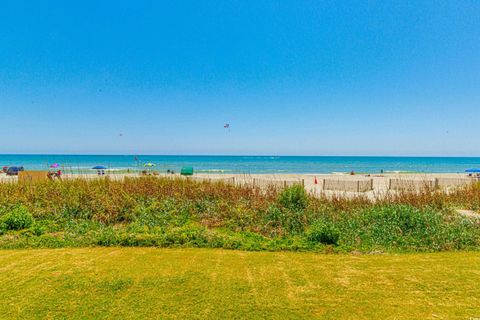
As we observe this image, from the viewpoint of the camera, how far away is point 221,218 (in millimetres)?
8320

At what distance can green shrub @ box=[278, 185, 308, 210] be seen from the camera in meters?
9.06

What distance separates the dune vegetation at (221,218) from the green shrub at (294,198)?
1.2 inches

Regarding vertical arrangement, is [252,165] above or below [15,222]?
below

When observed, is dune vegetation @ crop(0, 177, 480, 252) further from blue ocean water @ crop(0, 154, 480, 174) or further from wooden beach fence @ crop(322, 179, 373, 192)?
blue ocean water @ crop(0, 154, 480, 174)

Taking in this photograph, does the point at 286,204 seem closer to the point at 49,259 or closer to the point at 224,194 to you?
the point at 224,194

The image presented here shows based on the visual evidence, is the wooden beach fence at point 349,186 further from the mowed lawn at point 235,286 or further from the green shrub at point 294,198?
the mowed lawn at point 235,286

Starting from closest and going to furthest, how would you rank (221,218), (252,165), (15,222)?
(15,222), (221,218), (252,165)

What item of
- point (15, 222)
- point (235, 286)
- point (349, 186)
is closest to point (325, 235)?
point (235, 286)

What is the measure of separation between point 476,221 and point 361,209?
2683 mm

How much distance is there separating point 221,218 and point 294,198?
95.3 inches

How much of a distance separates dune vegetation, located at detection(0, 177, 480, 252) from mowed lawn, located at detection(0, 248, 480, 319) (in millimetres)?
1038

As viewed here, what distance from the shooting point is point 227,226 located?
308 inches

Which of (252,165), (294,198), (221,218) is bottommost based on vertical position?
(252,165)

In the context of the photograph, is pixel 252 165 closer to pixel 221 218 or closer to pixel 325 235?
pixel 221 218
